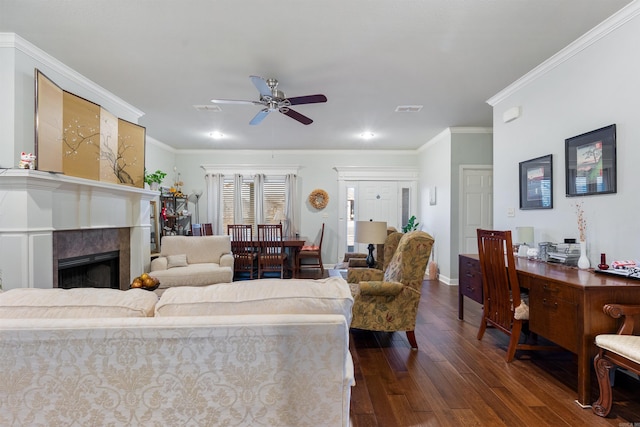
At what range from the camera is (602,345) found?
1.75 meters

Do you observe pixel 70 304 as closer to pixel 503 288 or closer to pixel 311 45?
pixel 311 45

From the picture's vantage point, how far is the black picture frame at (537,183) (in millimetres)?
3035

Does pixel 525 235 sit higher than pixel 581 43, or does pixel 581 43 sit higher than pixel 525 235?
pixel 581 43

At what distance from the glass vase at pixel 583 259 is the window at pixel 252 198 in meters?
5.32

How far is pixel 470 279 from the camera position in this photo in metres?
3.22

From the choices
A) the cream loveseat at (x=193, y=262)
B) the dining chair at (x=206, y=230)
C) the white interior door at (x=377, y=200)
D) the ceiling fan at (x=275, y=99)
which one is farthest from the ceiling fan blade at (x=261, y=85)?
the white interior door at (x=377, y=200)

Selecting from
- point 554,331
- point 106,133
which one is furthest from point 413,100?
point 106,133

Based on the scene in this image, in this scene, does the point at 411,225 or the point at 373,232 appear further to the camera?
the point at 411,225

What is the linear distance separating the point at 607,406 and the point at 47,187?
4277 millimetres

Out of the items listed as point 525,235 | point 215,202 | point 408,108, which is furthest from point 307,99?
point 215,202

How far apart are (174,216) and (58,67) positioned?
3.37 meters

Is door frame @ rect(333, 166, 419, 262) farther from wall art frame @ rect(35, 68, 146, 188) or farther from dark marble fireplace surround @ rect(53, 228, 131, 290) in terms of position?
dark marble fireplace surround @ rect(53, 228, 131, 290)

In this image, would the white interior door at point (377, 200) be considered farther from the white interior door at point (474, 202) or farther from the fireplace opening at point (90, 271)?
the fireplace opening at point (90, 271)

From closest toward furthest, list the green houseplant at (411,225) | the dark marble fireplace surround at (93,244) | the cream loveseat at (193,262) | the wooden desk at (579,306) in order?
the wooden desk at (579,306), the dark marble fireplace surround at (93,244), the cream loveseat at (193,262), the green houseplant at (411,225)
